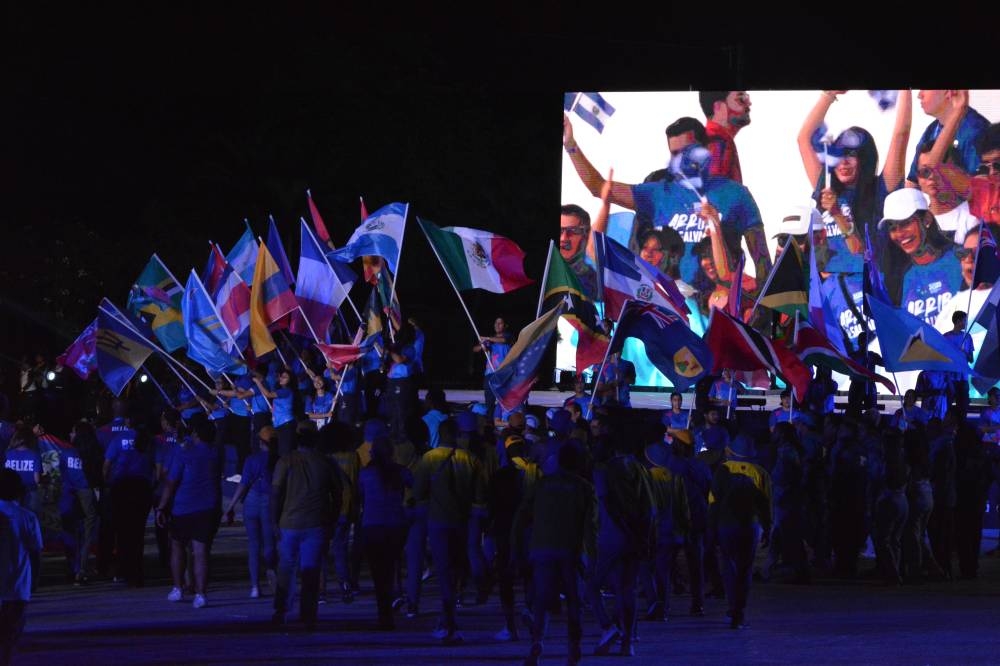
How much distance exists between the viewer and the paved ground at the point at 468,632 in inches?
455

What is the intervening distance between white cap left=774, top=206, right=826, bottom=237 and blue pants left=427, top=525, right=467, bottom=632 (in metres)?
18.9

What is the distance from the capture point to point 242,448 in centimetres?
2366

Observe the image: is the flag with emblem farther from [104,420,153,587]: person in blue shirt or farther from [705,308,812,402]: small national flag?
[104,420,153,587]: person in blue shirt

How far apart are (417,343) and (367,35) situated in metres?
30.5

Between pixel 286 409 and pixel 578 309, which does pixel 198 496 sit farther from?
pixel 578 309

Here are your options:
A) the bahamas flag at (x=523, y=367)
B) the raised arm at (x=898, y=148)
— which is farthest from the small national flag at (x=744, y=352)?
the raised arm at (x=898, y=148)

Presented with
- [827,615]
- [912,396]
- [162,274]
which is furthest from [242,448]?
[827,615]

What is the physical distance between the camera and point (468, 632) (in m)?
13.0

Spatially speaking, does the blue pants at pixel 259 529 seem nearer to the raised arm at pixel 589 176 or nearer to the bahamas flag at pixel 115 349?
the bahamas flag at pixel 115 349

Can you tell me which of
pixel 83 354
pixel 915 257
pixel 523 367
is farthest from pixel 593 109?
pixel 523 367

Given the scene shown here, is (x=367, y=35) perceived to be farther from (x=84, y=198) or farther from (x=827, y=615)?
(x=827, y=615)

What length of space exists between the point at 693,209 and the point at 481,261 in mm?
10194

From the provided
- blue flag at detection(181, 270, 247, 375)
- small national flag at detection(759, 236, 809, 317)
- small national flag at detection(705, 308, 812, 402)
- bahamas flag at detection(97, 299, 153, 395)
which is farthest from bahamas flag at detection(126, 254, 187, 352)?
small national flag at detection(759, 236, 809, 317)

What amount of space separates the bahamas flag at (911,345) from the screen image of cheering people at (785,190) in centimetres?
906
